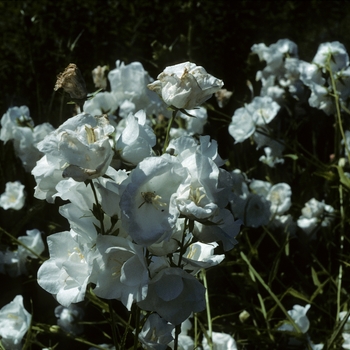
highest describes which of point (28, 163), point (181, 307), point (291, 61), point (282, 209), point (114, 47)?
point (181, 307)

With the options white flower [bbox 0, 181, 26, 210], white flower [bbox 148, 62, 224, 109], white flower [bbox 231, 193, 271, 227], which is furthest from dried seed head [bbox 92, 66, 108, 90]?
white flower [bbox 148, 62, 224, 109]

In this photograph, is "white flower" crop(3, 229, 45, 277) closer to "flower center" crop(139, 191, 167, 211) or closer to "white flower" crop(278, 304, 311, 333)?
"white flower" crop(278, 304, 311, 333)

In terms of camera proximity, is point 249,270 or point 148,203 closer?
point 148,203

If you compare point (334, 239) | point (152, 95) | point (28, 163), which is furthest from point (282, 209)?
point (28, 163)

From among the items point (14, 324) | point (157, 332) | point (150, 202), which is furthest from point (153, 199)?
point (14, 324)

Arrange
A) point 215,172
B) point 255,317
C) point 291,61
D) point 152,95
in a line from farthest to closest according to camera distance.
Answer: point 291,61, point 152,95, point 255,317, point 215,172

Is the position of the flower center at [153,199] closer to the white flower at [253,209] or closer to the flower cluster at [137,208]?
the flower cluster at [137,208]

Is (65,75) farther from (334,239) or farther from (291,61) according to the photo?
(291,61)

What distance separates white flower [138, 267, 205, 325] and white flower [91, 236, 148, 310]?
0.03 metres

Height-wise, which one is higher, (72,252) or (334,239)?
(72,252)

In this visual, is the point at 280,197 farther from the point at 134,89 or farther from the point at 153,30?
the point at 153,30

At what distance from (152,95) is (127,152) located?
869 millimetres

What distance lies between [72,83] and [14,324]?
25.0 inches

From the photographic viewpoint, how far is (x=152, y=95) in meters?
1.45
